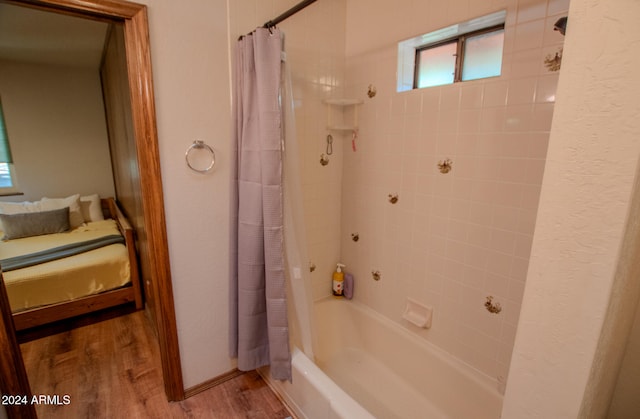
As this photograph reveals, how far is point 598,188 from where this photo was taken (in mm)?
478

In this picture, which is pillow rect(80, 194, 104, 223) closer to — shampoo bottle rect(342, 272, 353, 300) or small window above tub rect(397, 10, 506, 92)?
shampoo bottle rect(342, 272, 353, 300)

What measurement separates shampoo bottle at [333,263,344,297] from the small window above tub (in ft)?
4.07

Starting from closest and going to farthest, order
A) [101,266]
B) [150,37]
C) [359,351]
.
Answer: [150,37] < [359,351] < [101,266]

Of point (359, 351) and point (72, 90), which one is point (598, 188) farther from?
point (72, 90)

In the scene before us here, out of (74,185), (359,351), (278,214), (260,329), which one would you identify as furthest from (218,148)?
(74,185)

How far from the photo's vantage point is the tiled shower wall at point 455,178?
3.85 feet

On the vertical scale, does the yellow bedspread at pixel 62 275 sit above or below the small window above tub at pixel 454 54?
below

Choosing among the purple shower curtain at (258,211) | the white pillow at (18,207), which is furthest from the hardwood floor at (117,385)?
the white pillow at (18,207)

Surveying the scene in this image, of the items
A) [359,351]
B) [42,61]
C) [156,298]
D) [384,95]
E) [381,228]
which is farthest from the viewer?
[42,61]

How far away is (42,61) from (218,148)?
3.62m

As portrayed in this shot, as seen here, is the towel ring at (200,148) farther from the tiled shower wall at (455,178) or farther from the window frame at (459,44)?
the window frame at (459,44)

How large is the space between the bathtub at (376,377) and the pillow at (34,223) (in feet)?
9.97

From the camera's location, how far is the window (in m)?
3.39

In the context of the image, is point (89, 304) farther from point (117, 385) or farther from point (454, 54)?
point (454, 54)
